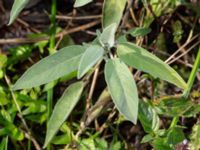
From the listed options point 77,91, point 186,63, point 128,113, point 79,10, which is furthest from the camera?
point 79,10

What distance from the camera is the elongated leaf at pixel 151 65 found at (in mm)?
984

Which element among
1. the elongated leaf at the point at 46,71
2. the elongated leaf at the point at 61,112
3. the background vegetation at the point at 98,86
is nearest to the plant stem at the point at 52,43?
the background vegetation at the point at 98,86

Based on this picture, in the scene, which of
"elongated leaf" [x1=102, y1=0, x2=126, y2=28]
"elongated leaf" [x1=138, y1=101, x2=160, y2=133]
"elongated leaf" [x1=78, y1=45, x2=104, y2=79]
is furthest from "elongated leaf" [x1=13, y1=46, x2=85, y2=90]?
"elongated leaf" [x1=138, y1=101, x2=160, y2=133]

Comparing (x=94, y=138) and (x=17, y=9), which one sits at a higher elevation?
(x=17, y=9)

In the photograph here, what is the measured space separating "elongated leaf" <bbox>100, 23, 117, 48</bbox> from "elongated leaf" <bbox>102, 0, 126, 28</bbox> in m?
0.07

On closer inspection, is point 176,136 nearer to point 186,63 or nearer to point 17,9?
point 186,63

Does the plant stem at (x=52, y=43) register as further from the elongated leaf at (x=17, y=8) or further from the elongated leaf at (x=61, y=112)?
the elongated leaf at (x=17, y=8)

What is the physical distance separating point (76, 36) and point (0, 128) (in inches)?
16.6

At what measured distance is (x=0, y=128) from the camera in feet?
4.70

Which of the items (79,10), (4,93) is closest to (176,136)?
(4,93)

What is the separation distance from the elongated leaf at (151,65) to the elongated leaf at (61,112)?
0.66 feet

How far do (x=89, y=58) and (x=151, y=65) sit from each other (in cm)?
12

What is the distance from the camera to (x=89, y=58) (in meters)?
1.00

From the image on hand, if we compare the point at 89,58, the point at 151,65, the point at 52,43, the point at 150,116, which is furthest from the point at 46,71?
the point at 52,43
